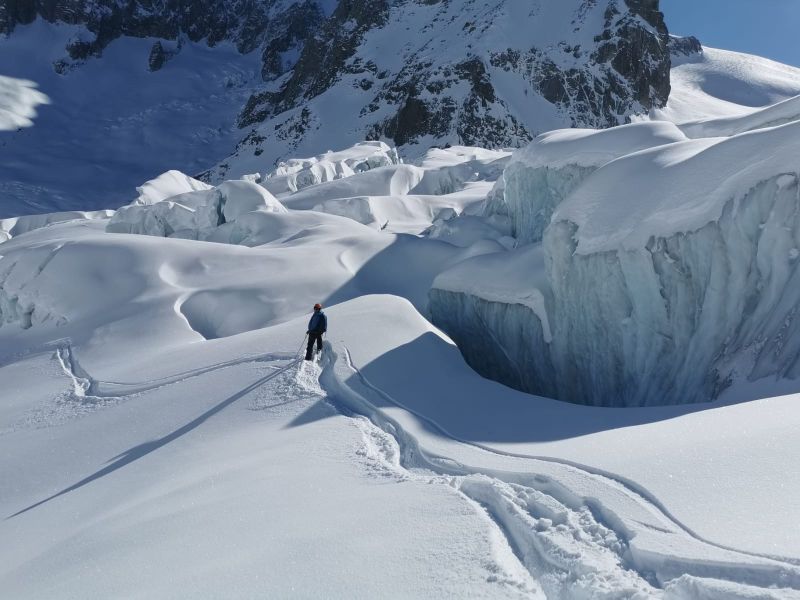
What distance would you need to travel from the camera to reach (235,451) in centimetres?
671

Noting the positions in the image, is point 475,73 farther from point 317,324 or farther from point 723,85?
point 317,324

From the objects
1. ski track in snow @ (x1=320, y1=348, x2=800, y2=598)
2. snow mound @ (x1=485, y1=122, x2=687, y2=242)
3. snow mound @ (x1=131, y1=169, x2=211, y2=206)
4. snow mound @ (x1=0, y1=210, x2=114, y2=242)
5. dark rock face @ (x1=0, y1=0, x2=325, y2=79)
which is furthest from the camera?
dark rock face @ (x1=0, y1=0, x2=325, y2=79)

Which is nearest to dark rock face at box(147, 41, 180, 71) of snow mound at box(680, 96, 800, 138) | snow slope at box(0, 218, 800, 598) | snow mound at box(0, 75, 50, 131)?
snow mound at box(0, 75, 50, 131)

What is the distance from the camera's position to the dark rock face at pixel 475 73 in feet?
234

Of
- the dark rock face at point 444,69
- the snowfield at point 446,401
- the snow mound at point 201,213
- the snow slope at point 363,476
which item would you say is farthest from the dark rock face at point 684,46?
the snow slope at point 363,476

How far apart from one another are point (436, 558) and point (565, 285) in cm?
807

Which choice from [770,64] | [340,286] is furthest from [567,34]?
[340,286]

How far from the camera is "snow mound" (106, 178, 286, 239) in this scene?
25.2 meters

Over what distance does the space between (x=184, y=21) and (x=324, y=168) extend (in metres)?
73.6

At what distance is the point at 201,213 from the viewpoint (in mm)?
25984

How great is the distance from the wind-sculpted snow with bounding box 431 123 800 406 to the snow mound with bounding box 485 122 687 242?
344 cm

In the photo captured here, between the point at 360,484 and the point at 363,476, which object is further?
the point at 363,476

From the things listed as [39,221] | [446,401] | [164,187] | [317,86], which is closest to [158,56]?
[317,86]

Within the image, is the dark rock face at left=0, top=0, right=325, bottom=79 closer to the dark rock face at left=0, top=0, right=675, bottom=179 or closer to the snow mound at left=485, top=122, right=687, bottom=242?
the dark rock face at left=0, top=0, right=675, bottom=179
